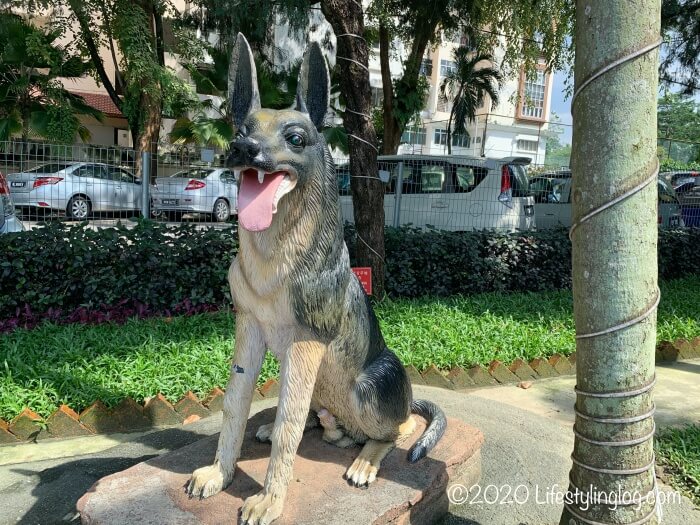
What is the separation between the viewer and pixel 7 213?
5715mm

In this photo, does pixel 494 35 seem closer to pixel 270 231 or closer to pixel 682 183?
pixel 682 183

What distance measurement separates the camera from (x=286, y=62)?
1731 cm

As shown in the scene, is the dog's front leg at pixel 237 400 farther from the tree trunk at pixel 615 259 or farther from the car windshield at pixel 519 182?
the car windshield at pixel 519 182

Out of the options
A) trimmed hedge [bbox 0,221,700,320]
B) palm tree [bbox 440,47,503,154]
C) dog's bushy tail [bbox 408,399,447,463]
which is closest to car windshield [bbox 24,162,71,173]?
trimmed hedge [bbox 0,221,700,320]

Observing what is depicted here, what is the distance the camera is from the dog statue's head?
1.92 m

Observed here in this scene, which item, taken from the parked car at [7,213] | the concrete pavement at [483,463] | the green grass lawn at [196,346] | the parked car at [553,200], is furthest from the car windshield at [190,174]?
the parked car at [553,200]

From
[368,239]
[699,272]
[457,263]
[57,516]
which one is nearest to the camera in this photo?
[57,516]

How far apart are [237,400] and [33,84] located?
47.9ft

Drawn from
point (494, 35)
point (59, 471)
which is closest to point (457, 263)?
point (59, 471)

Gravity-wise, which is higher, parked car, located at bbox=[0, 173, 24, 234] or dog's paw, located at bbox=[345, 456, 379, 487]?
parked car, located at bbox=[0, 173, 24, 234]

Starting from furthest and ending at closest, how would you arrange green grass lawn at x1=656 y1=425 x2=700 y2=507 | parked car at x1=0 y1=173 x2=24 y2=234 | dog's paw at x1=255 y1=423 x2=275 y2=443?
parked car at x1=0 y1=173 x2=24 y2=234
green grass lawn at x1=656 y1=425 x2=700 y2=507
dog's paw at x1=255 y1=423 x2=275 y2=443

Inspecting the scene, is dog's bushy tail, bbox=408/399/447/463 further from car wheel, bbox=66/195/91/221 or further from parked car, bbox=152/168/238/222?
car wheel, bbox=66/195/91/221

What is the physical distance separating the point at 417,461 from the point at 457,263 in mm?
4462

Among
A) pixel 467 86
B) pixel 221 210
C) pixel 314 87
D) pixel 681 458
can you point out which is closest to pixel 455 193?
pixel 221 210
